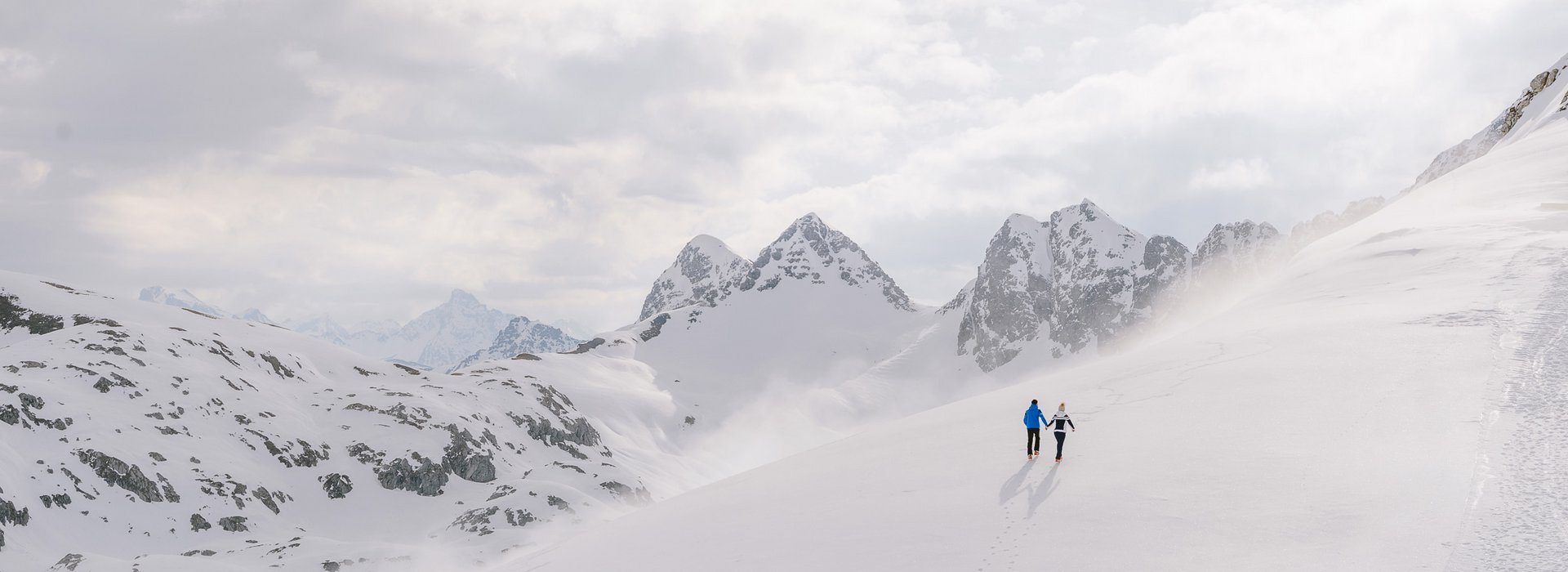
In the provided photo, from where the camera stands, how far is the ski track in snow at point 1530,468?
11219 millimetres

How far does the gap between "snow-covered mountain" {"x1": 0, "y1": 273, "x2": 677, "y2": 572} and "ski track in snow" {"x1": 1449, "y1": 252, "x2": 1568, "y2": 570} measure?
69.7m

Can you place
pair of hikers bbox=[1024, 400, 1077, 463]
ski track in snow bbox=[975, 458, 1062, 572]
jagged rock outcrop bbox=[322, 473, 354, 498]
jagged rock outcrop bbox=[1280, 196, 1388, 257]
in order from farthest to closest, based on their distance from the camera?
jagged rock outcrop bbox=[1280, 196, 1388, 257] < jagged rock outcrop bbox=[322, 473, 354, 498] < pair of hikers bbox=[1024, 400, 1077, 463] < ski track in snow bbox=[975, 458, 1062, 572]

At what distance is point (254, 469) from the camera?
284 feet

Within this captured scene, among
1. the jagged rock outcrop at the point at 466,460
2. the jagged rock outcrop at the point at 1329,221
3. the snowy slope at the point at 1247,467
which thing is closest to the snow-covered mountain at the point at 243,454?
the jagged rock outcrop at the point at 466,460

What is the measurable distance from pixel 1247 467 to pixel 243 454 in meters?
98.0

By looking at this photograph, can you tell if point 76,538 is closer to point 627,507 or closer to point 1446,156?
point 627,507

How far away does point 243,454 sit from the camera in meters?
88.0

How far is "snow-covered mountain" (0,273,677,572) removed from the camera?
67.7m

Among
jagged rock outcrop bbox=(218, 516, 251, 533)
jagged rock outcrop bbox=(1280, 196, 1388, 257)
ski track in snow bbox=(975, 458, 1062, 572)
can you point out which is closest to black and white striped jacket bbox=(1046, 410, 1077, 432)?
ski track in snow bbox=(975, 458, 1062, 572)

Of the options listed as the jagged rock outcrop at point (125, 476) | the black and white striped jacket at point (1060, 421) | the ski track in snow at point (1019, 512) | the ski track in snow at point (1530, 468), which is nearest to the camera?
the ski track in snow at point (1530, 468)

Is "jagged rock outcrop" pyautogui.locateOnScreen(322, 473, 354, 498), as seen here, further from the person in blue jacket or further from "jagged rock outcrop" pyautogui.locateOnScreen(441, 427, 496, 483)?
the person in blue jacket

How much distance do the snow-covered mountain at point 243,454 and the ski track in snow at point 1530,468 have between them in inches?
2744

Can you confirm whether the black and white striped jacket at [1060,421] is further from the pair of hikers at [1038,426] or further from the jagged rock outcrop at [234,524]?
the jagged rock outcrop at [234,524]

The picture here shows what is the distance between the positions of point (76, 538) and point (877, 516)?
72.5 meters
